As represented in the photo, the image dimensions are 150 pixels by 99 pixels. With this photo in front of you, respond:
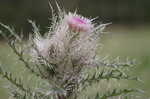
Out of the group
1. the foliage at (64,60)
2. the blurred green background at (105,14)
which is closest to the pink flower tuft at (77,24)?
the foliage at (64,60)

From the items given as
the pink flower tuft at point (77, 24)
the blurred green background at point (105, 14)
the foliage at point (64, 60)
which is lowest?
the foliage at point (64, 60)

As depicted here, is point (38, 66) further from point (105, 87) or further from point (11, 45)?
point (105, 87)

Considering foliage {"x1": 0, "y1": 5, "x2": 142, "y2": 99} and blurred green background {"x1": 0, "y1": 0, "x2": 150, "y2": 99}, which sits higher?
blurred green background {"x1": 0, "y1": 0, "x2": 150, "y2": 99}

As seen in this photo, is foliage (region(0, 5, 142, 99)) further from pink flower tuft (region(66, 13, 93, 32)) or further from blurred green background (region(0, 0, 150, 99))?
blurred green background (region(0, 0, 150, 99))

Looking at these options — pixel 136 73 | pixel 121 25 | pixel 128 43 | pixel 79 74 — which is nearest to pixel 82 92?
pixel 79 74

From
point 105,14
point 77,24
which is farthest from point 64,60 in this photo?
point 105,14

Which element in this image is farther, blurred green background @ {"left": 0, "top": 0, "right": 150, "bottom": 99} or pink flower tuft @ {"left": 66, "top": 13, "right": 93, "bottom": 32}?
blurred green background @ {"left": 0, "top": 0, "right": 150, "bottom": 99}

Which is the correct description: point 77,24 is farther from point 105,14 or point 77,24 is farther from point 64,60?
point 105,14

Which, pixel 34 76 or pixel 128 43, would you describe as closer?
pixel 34 76

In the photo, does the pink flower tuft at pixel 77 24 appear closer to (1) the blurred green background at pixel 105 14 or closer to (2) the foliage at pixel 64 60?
(2) the foliage at pixel 64 60

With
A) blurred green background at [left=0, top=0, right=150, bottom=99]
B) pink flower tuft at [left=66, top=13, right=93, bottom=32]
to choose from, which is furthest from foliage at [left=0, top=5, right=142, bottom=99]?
blurred green background at [left=0, top=0, right=150, bottom=99]

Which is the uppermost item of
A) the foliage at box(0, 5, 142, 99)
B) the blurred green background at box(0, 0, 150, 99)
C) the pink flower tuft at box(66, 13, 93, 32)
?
the blurred green background at box(0, 0, 150, 99)
